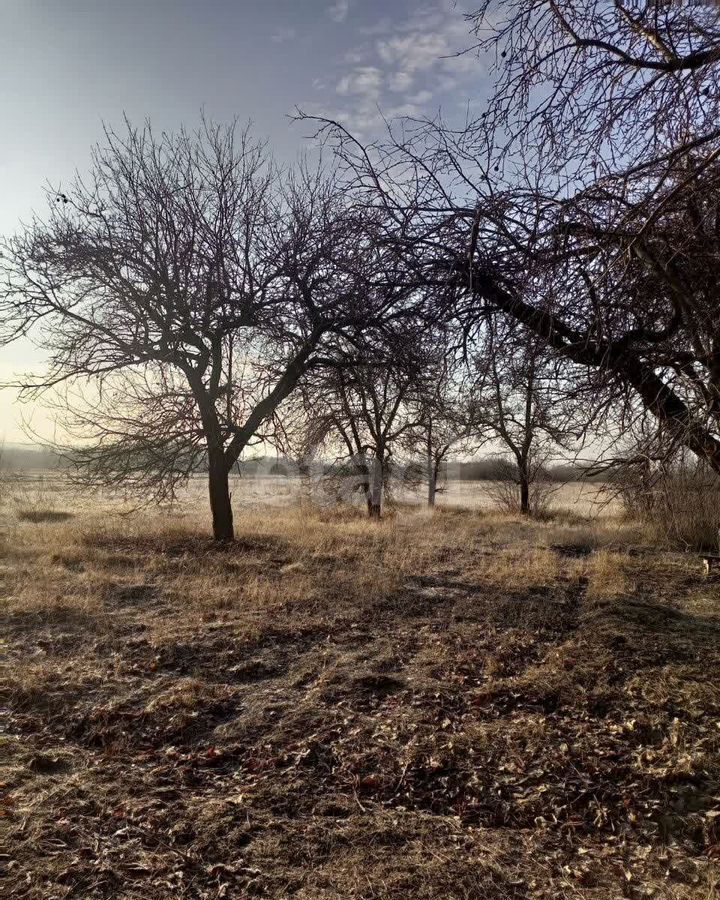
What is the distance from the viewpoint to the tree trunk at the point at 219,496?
11992 millimetres

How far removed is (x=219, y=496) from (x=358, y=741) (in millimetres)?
8946

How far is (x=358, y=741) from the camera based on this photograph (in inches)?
149

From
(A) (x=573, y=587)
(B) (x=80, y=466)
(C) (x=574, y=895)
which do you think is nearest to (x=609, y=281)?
(C) (x=574, y=895)

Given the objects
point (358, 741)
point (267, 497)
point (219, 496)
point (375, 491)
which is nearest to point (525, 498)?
point (375, 491)

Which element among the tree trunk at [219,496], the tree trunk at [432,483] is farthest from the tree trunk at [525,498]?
the tree trunk at [219,496]

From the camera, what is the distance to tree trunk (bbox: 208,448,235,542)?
1199 centimetres

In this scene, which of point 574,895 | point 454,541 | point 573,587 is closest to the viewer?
point 574,895

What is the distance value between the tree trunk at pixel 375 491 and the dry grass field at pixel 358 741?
11804 mm

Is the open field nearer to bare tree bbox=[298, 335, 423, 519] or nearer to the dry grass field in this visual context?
bare tree bbox=[298, 335, 423, 519]

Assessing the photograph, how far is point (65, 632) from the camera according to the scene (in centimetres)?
604

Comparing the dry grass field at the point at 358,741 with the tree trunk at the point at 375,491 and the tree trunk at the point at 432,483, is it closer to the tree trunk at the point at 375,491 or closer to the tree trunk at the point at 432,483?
the tree trunk at the point at 375,491

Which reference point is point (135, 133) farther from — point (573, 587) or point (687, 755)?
point (687, 755)

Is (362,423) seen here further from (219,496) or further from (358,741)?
(358,741)

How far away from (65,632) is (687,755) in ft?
18.4
